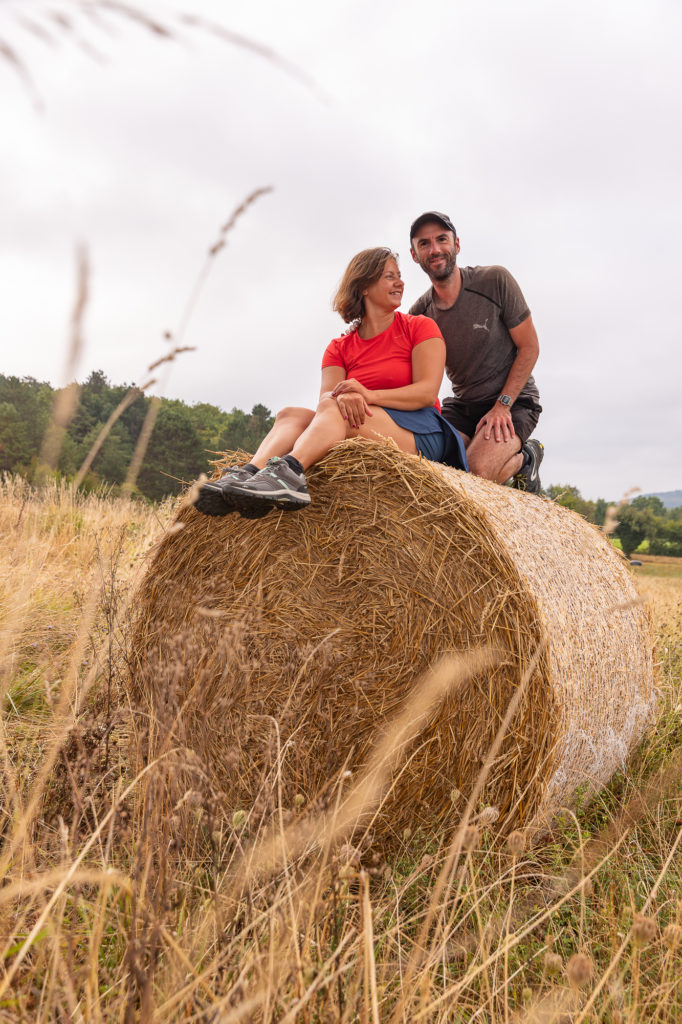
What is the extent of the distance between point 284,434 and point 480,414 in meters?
2.37

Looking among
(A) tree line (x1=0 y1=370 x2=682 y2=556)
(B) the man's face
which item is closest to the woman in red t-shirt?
(B) the man's face

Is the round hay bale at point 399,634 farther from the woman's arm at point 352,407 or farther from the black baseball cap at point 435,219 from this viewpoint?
the black baseball cap at point 435,219

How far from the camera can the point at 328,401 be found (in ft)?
11.0

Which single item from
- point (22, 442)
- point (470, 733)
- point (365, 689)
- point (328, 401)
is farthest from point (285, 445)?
point (22, 442)

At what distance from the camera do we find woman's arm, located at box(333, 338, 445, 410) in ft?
11.9

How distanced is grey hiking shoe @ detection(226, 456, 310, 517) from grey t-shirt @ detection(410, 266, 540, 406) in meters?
2.29

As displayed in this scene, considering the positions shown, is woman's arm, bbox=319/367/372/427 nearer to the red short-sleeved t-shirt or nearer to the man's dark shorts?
the red short-sleeved t-shirt

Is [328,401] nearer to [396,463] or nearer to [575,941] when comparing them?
[396,463]

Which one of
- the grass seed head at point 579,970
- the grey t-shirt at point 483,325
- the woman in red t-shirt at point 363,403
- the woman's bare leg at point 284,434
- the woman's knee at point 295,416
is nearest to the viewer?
the grass seed head at point 579,970

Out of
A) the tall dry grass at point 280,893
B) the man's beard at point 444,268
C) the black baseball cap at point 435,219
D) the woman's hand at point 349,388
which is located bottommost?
the tall dry grass at point 280,893

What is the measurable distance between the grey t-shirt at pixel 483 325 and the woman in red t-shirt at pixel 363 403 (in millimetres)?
941

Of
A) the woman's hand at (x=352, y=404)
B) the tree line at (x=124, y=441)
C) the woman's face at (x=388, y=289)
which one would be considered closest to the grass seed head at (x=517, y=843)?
the woman's hand at (x=352, y=404)

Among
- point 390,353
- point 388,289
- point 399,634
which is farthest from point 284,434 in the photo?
point 388,289

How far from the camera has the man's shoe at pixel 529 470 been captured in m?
5.10
